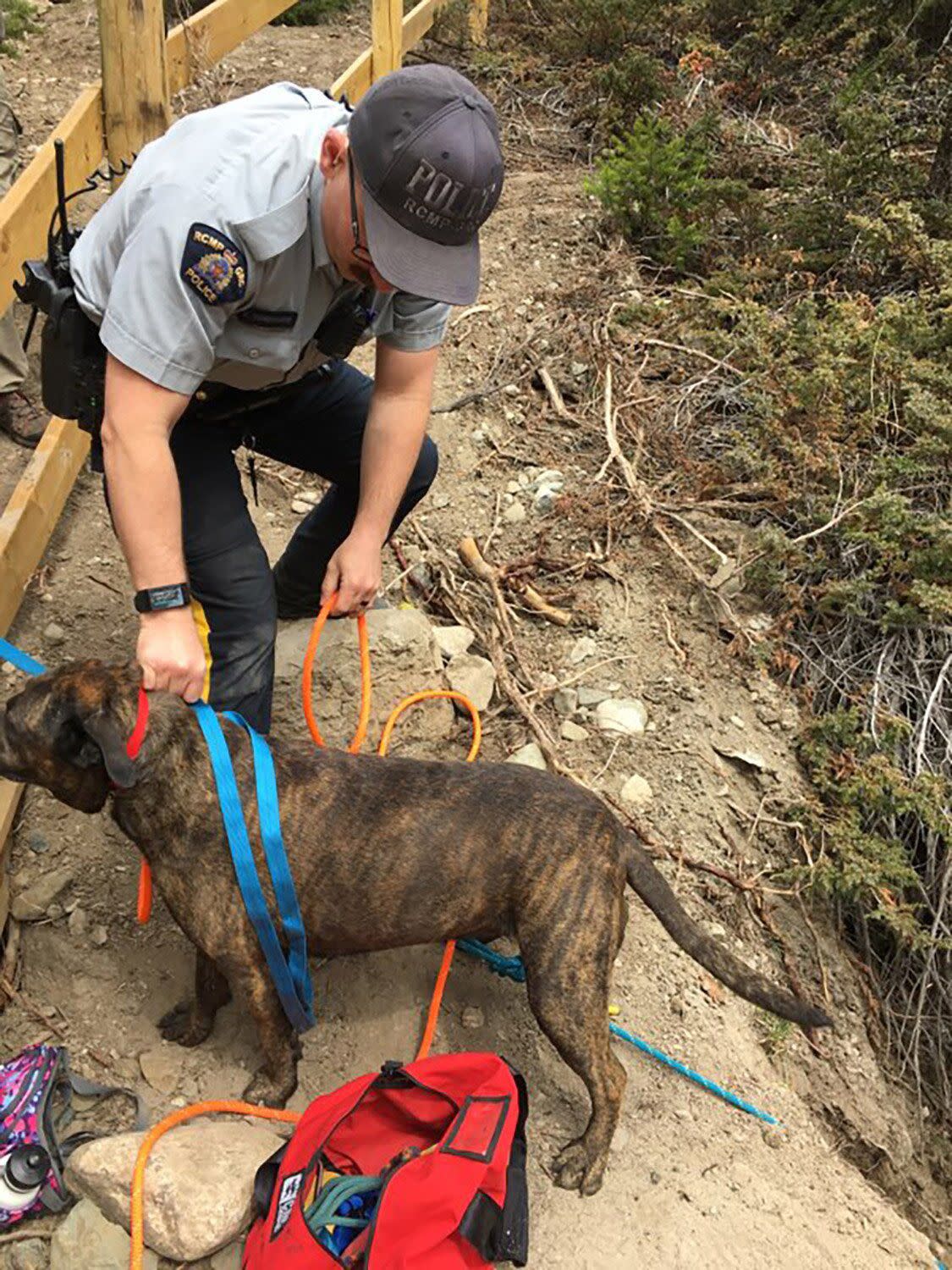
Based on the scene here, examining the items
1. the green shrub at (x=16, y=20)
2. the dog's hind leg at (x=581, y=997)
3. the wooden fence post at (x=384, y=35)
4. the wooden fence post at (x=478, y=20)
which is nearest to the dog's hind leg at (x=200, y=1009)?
the dog's hind leg at (x=581, y=997)

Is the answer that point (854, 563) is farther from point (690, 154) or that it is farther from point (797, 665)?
point (690, 154)

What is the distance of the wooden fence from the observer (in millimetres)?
3865

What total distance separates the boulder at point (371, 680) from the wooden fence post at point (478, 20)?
8.05 metres

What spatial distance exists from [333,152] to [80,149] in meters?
2.31

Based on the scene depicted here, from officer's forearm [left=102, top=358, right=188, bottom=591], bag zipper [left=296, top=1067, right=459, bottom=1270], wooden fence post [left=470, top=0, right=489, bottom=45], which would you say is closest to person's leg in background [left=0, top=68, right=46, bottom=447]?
officer's forearm [left=102, top=358, right=188, bottom=591]

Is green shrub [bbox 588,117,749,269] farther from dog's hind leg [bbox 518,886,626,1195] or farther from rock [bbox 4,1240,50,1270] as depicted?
rock [bbox 4,1240,50,1270]

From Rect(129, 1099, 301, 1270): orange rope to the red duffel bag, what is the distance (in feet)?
0.89

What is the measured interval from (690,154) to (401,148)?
5.56m

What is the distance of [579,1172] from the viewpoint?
3213 millimetres

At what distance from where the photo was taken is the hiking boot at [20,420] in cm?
534

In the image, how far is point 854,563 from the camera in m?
5.20

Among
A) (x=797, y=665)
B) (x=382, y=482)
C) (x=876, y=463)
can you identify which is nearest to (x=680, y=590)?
(x=797, y=665)

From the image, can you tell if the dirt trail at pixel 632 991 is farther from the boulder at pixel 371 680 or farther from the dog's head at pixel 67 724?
the dog's head at pixel 67 724

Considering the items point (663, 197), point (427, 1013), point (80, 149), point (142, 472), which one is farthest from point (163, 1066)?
point (663, 197)
